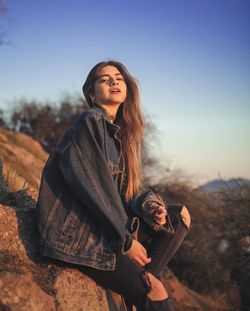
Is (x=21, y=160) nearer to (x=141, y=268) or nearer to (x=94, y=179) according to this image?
(x=94, y=179)

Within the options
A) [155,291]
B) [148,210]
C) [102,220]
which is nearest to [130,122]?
[148,210]

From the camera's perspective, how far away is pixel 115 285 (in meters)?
2.74

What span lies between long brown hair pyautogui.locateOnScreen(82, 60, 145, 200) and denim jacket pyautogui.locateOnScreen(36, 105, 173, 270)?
1.28 feet

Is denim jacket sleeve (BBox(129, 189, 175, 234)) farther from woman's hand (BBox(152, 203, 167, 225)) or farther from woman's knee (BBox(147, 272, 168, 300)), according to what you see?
woman's knee (BBox(147, 272, 168, 300))

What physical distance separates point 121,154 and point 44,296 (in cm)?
121

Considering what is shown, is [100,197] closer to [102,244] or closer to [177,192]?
[102,244]

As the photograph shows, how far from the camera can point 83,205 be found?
9.03 ft

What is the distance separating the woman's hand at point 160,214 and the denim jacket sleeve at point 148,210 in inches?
1.2

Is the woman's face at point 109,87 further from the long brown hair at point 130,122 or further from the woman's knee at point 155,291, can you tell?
the woman's knee at point 155,291

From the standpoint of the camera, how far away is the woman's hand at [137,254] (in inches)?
105

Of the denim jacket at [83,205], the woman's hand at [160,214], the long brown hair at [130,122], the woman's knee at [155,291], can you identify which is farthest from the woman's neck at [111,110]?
the woman's knee at [155,291]

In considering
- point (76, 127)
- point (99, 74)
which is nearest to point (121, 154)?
point (76, 127)

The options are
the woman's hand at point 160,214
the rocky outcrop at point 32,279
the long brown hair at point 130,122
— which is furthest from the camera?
the long brown hair at point 130,122

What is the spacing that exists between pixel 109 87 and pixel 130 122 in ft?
1.20
